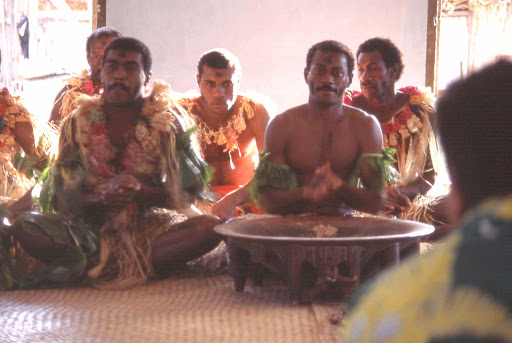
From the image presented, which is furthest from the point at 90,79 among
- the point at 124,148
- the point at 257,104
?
the point at 124,148

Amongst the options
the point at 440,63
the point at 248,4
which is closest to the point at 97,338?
the point at 248,4

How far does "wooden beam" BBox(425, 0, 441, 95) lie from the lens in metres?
6.57

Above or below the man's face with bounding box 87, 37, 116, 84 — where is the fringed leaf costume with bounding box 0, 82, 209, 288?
below

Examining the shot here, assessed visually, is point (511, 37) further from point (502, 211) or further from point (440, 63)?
point (502, 211)

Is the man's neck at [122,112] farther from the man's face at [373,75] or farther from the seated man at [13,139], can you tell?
the man's face at [373,75]

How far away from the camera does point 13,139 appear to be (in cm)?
497

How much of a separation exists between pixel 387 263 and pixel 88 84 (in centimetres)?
291

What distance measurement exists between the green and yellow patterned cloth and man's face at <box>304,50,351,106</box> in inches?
113

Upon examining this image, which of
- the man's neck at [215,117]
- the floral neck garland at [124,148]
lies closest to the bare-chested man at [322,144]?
the floral neck garland at [124,148]

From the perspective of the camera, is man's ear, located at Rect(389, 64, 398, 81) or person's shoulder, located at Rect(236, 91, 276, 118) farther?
person's shoulder, located at Rect(236, 91, 276, 118)

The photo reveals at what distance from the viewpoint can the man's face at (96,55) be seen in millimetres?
5488

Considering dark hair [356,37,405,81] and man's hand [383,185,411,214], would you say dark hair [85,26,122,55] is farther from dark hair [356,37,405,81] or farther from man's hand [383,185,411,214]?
man's hand [383,185,411,214]

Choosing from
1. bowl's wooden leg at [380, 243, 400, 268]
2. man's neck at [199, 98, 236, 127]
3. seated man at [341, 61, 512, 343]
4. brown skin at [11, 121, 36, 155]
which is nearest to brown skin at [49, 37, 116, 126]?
brown skin at [11, 121, 36, 155]

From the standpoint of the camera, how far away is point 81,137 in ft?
13.5
